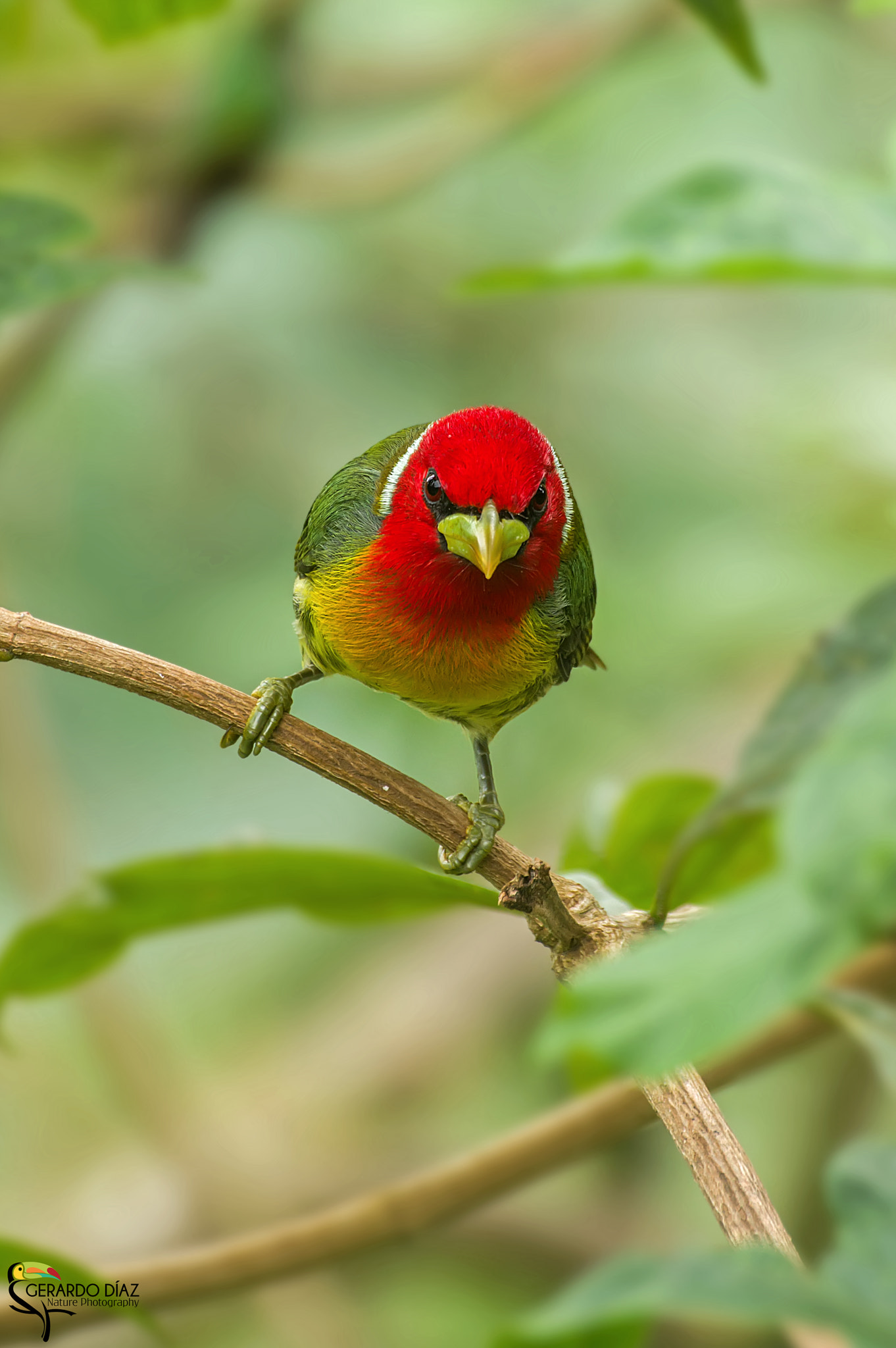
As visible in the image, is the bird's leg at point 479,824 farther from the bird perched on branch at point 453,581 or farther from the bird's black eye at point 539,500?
the bird's black eye at point 539,500

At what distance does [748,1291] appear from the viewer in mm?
580

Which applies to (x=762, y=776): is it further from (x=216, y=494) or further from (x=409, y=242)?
(x=409, y=242)

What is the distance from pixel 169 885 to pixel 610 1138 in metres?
0.69

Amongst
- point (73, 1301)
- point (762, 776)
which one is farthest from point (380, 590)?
point (762, 776)

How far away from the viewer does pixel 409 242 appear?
4.72 metres

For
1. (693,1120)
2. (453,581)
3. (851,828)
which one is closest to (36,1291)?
(693,1120)

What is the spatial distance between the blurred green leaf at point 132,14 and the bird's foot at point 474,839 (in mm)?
1039

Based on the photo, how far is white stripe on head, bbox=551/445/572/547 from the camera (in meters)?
2.18

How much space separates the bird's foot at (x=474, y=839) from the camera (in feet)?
5.49

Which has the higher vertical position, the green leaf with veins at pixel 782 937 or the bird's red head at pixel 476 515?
the bird's red head at pixel 476 515

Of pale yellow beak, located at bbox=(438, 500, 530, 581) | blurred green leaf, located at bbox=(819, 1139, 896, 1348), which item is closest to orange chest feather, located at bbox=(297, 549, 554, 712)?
pale yellow beak, located at bbox=(438, 500, 530, 581)

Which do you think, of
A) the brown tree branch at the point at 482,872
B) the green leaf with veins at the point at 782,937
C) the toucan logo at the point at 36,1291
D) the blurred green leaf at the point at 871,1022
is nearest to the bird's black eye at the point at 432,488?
the brown tree branch at the point at 482,872

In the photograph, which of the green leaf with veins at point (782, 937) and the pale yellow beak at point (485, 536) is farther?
the pale yellow beak at point (485, 536)

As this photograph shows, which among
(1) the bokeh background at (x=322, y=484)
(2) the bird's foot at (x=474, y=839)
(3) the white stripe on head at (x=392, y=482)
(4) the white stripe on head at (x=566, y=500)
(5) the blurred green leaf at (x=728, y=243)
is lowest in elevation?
(5) the blurred green leaf at (x=728, y=243)
